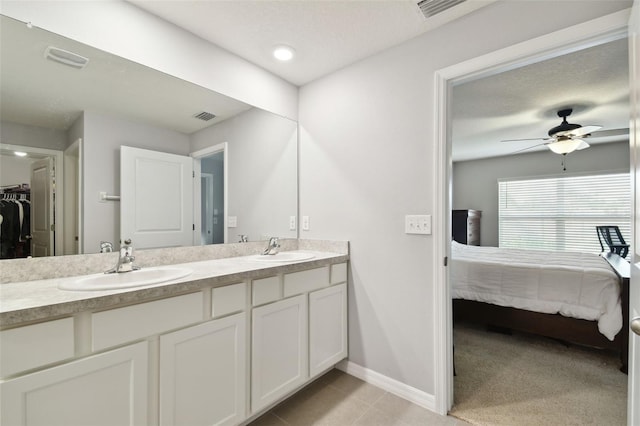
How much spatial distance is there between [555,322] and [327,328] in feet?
6.91

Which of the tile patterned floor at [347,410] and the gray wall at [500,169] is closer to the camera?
the tile patterned floor at [347,410]

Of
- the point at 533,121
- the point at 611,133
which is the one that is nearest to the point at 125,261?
the point at 533,121

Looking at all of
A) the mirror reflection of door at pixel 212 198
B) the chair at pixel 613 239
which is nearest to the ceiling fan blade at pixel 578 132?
the chair at pixel 613 239

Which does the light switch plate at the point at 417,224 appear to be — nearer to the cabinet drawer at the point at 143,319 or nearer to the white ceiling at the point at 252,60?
the white ceiling at the point at 252,60

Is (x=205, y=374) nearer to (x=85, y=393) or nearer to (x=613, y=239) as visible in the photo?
(x=85, y=393)

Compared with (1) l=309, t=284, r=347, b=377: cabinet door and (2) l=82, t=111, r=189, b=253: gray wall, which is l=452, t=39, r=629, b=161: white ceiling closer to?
(1) l=309, t=284, r=347, b=377: cabinet door

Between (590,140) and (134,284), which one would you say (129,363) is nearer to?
(134,284)

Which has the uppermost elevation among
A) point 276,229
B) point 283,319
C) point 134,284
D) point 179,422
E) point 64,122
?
point 64,122

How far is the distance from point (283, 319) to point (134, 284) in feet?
2.80

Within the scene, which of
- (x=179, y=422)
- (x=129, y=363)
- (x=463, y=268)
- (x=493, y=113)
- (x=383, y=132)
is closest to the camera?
(x=129, y=363)

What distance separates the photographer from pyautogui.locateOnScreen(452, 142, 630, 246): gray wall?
4.85 metres

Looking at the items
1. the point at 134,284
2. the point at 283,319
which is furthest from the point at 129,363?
the point at 283,319

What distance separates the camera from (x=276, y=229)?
8.04ft

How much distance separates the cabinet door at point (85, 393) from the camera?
946mm
